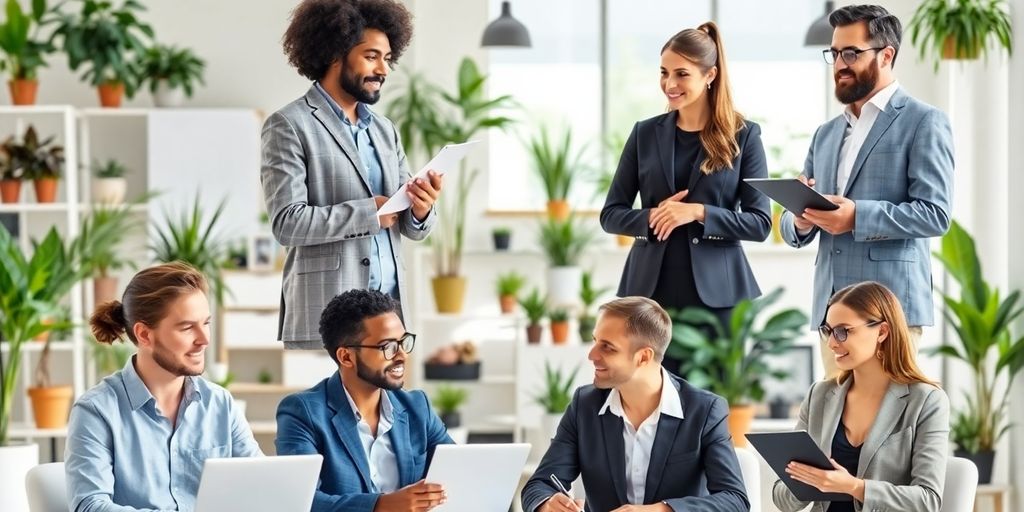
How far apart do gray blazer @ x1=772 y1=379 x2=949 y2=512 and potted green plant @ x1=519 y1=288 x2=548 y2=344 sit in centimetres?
382

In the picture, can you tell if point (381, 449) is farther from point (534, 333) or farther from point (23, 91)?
point (23, 91)

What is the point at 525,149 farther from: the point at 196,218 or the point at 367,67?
the point at 367,67

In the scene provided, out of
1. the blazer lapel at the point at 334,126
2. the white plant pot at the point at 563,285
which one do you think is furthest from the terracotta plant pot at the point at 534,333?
the blazer lapel at the point at 334,126

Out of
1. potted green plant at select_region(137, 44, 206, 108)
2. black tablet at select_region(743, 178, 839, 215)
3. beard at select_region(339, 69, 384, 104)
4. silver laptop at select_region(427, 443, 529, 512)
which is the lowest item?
silver laptop at select_region(427, 443, 529, 512)

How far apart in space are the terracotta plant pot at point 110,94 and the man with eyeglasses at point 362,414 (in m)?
4.25

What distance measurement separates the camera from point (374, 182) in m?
3.41

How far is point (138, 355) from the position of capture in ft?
9.30

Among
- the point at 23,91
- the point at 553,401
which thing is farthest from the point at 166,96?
the point at 553,401

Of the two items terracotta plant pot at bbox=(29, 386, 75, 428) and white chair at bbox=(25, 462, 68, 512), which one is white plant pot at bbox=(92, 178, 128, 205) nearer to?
terracotta plant pot at bbox=(29, 386, 75, 428)

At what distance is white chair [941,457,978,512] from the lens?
2973mm

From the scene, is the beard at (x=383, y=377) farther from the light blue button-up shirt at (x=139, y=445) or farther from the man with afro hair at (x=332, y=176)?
the man with afro hair at (x=332, y=176)

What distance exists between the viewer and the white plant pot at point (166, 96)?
22.6 feet

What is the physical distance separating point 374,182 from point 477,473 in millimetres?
1011

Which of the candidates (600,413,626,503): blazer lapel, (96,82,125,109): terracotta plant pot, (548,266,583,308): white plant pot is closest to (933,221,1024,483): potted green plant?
(548,266,583,308): white plant pot
